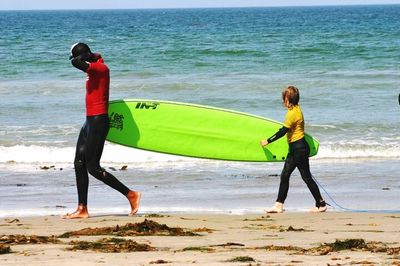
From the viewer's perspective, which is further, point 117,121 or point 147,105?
point 147,105

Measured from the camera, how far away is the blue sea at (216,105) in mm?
10070

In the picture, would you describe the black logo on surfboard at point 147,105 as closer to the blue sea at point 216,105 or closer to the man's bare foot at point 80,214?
the blue sea at point 216,105

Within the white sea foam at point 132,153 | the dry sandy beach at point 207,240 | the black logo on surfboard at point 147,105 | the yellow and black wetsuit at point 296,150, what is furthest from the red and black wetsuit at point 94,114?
the white sea foam at point 132,153

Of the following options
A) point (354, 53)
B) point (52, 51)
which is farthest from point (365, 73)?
point (52, 51)

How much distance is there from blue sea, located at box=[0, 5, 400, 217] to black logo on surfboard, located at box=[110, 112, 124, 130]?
81 cm

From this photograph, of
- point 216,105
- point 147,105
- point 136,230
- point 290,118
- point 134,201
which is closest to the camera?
point 136,230

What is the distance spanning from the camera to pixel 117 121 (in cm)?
952

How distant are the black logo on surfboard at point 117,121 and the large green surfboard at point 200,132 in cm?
6

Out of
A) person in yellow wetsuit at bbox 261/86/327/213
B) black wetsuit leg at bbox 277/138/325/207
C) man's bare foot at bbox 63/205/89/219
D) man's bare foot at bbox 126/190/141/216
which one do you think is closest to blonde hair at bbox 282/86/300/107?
person in yellow wetsuit at bbox 261/86/327/213

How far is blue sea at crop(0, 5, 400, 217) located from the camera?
10.1 meters

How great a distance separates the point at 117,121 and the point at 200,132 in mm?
1024

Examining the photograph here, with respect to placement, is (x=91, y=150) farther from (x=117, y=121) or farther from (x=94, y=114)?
(x=117, y=121)

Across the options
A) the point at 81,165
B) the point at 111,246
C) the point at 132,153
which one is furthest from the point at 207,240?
the point at 132,153

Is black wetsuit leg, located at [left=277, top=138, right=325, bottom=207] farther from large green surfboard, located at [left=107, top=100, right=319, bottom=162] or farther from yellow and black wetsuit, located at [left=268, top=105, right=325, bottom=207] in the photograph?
large green surfboard, located at [left=107, top=100, right=319, bottom=162]
